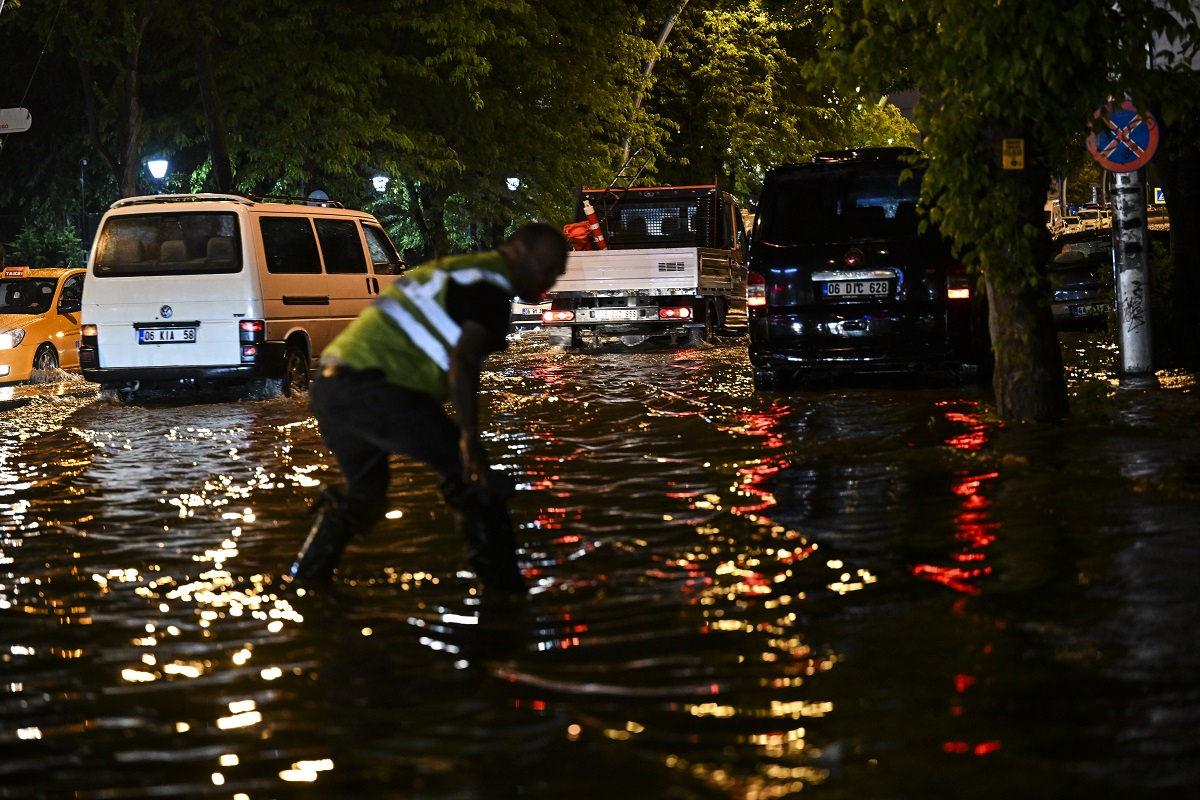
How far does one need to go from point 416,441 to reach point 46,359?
703 inches

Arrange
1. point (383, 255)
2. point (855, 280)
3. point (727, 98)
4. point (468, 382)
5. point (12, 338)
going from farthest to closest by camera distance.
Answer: point (727, 98), point (12, 338), point (383, 255), point (855, 280), point (468, 382)

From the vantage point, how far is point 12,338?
2305cm

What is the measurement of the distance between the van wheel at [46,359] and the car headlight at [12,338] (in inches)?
15.3

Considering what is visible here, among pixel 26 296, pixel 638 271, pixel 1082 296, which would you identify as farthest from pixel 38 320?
pixel 1082 296

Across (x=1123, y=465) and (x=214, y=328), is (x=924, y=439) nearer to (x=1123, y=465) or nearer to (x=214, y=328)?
(x=1123, y=465)

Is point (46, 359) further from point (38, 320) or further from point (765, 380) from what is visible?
point (765, 380)

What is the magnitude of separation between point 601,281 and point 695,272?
1.36 m

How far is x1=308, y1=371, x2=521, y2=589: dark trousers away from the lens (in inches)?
285

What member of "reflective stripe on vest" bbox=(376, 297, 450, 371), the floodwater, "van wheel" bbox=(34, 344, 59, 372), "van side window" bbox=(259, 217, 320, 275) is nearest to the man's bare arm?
"reflective stripe on vest" bbox=(376, 297, 450, 371)

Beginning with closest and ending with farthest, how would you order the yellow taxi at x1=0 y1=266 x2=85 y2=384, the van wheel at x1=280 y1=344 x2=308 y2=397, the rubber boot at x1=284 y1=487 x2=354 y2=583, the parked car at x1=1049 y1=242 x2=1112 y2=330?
the rubber boot at x1=284 y1=487 x2=354 y2=583 → the van wheel at x1=280 y1=344 x2=308 y2=397 → the yellow taxi at x1=0 y1=266 x2=85 y2=384 → the parked car at x1=1049 y1=242 x2=1112 y2=330

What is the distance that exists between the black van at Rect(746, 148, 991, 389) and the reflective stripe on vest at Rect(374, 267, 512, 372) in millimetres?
9039

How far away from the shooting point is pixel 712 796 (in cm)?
469

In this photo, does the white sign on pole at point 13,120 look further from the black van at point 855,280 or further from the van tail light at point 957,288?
the van tail light at point 957,288

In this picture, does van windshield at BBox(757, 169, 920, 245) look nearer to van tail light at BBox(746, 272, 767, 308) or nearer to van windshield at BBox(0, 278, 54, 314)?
van tail light at BBox(746, 272, 767, 308)
